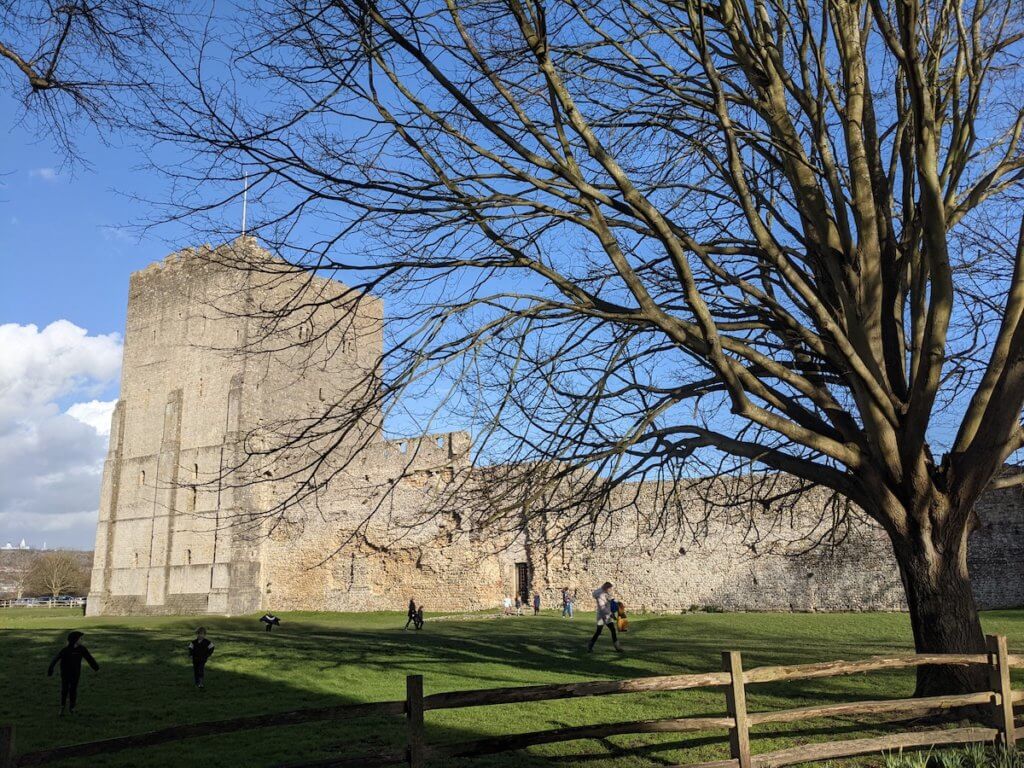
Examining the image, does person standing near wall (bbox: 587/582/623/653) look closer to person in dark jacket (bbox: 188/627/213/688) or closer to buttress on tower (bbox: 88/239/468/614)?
person in dark jacket (bbox: 188/627/213/688)

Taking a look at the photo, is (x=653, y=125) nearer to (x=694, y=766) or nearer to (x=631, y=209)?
(x=631, y=209)

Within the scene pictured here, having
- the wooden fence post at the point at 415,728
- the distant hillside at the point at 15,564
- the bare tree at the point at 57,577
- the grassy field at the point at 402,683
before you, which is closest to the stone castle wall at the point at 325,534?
the grassy field at the point at 402,683

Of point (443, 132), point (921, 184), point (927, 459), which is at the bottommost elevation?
point (927, 459)

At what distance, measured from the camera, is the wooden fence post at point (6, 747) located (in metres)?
4.84

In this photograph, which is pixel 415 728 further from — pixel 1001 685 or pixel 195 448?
pixel 195 448

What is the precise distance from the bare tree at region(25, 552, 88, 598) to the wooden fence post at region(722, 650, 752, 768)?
251ft

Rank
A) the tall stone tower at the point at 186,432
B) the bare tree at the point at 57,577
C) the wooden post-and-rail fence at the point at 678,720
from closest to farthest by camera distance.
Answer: the wooden post-and-rail fence at the point at 678,720
the tall stone tower at the point at 186,432
the bare tree at the point at 57,577

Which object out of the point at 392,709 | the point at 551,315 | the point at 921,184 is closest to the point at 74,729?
the point at 392,709

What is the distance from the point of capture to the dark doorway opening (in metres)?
30.7

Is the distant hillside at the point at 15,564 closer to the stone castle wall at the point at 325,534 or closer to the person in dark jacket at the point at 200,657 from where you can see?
the stone castle wall at the point at 325,534

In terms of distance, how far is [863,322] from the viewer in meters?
8.28

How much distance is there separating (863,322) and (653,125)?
287cm

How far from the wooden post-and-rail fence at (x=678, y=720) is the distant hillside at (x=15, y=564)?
8615 centimetres

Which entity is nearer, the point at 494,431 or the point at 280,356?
the point at 494,431
